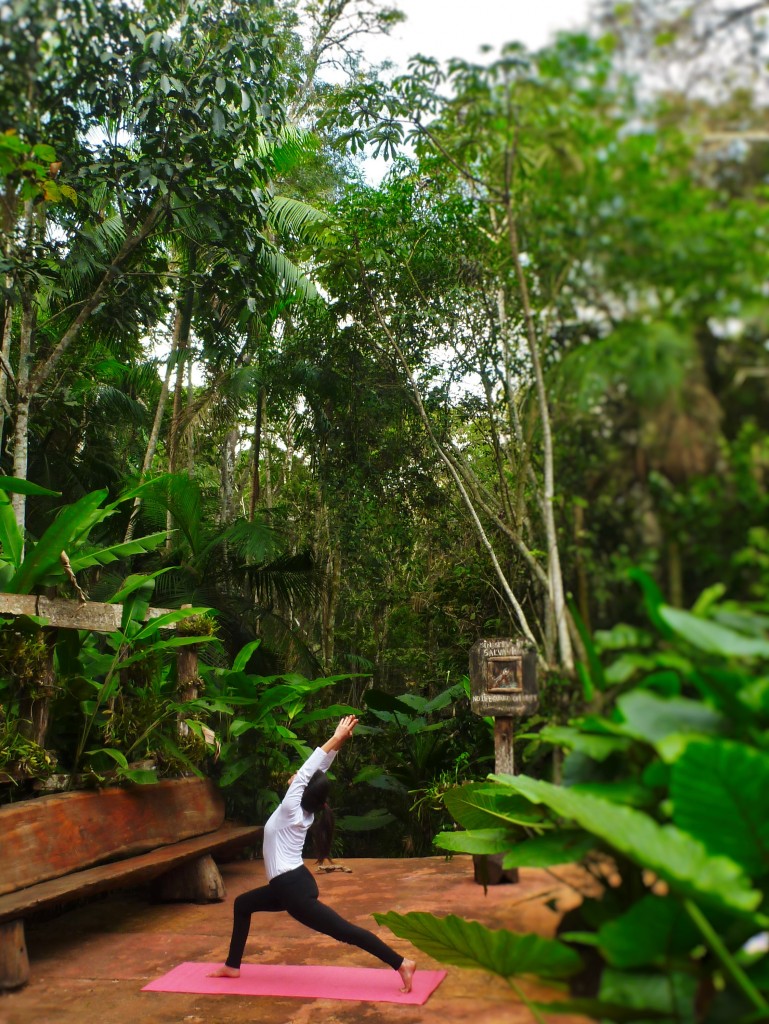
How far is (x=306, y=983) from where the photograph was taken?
149 inches

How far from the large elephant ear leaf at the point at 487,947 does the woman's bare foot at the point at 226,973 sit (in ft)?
9.43

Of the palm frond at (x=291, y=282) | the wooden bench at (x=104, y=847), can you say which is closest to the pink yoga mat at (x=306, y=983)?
the wooden bench at (x=104, y=847)

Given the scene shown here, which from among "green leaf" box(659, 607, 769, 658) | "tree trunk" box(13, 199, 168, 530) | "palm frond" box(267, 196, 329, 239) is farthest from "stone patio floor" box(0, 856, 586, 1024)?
"palm frond" box(267, 196, 329, 239)

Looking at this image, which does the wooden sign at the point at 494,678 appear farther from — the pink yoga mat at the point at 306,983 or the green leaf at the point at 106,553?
the green leaf at the point at 106,553

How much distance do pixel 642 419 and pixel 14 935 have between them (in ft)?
12.9

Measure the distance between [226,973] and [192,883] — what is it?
1.69 metres

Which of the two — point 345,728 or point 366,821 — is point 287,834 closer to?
point 345,728

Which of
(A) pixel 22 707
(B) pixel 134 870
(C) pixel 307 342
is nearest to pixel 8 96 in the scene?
(A) pixel 22 707

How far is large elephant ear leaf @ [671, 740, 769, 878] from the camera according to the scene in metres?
0.74

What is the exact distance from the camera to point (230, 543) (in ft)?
27.3

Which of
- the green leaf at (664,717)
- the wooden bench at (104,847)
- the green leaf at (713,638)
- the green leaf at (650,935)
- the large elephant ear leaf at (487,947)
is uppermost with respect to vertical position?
the green leaf at (713,638)

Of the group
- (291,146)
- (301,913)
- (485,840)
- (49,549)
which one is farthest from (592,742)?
(291,146)

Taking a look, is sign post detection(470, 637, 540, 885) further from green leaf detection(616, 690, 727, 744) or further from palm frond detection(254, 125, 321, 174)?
palm frond detection(254, 125, 321, 174)

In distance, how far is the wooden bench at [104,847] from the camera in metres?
3.75
